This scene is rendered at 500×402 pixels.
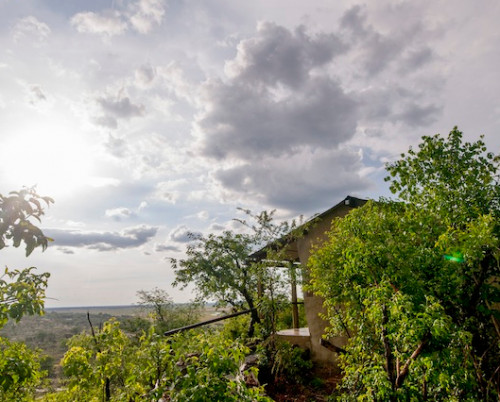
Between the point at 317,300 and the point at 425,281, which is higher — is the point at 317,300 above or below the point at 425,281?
below

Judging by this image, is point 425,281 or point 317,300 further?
point 317,300

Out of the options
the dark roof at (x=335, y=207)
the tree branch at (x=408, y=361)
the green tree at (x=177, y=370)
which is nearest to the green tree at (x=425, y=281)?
the tree branch at (x=408, y=361)

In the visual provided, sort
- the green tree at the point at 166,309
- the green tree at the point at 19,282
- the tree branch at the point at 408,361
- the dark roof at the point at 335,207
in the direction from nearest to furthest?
the green tree at the point at 19,282, the tree branch at the point at 408,361, the dark roof at the point at 335,207, the green tree at the point at 166,309

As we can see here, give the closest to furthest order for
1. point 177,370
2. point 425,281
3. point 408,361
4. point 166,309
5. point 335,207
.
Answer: point 177,370
point 408,361
point 425,281
point 335,207
point 166,309

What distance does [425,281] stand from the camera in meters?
5.17

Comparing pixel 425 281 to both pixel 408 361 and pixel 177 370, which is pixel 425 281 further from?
pixel 177 370

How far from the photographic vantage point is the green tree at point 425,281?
4359 mm

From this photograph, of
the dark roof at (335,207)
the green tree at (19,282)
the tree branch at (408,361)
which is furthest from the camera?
the dark roof at (335,207)

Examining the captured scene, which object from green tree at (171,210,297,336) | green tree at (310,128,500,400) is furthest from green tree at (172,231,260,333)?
green tree at (310,128,500,400)

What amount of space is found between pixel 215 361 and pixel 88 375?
3814 mm

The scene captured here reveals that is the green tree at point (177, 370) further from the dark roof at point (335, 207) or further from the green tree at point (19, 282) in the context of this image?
the dark roof at point (335, 207)

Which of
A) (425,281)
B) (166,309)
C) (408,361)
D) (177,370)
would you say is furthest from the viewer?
(166,309)

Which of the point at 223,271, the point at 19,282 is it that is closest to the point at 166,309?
the point at 223,271

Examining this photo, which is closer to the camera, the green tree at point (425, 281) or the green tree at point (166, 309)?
the green tree at point (425, 281)
